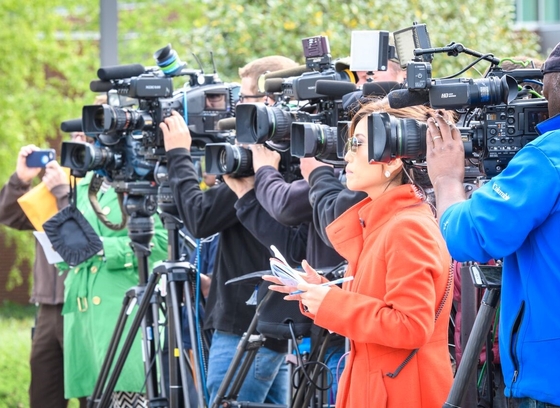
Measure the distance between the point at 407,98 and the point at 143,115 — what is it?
2081 mm

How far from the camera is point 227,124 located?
4430 mm

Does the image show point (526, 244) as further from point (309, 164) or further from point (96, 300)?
point (96, 300)

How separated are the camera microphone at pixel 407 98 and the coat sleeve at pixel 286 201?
1085 mm

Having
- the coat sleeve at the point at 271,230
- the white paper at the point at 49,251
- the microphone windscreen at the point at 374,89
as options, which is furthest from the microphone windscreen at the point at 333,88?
the white paper at the point at 49,251

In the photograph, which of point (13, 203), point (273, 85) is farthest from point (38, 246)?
point (273, 85)

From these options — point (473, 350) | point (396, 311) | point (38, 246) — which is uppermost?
point (396, 311)

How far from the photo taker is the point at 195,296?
4.55 m

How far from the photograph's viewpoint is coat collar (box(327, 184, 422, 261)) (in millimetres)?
2965

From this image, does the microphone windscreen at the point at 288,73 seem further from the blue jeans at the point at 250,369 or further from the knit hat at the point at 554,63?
the knit hat at the point at 554,63

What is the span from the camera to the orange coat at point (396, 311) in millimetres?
2781

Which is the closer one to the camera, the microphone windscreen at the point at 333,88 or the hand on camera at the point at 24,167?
the microphone windscreen at the point at 333,88

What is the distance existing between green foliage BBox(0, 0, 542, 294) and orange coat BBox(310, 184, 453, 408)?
5.94m

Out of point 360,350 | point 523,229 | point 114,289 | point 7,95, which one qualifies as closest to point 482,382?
point 360,350

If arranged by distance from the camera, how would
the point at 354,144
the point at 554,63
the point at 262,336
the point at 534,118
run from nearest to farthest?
the point at 554,63
the point at 534,118
the point at 354,144
the point at 262,336
